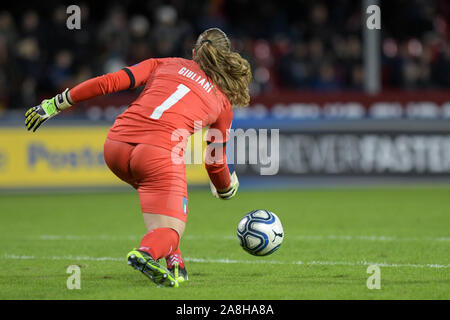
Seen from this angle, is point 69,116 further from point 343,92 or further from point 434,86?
point 434,86

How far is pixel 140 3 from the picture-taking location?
19.7 m

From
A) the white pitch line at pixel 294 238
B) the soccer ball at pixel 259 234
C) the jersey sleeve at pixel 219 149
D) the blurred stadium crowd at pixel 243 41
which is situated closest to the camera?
the jersey sleeve at pixel 219 149

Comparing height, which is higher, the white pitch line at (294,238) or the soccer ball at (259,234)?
the white pitch line at (294,238)

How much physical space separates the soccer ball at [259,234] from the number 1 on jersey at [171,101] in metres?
1.32

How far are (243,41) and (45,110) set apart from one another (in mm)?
13017

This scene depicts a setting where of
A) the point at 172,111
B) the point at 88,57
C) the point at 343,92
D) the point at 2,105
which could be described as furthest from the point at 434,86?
the point at 172,111

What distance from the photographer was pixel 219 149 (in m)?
6.50

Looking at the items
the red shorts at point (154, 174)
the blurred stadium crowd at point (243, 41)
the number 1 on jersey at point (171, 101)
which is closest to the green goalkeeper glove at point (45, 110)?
the red shorts at point (154, 174)

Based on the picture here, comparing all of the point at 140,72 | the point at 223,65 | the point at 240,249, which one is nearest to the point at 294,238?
the point at 240,249

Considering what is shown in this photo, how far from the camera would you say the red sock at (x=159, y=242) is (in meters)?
5.72

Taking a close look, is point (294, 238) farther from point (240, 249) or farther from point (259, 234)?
point (259, 234)

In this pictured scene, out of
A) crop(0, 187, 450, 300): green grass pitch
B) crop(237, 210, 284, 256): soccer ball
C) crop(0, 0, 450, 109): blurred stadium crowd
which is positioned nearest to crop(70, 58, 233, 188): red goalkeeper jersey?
crop(237, 210, 284, 256): soccer ball

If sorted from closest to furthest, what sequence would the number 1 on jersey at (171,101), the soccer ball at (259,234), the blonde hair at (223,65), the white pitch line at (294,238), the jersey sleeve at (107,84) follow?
the jersey sleeve at (107,84), the number 1 on jersey at (171,101), the blonde hair at (223,65), the soccer ball at (259,234), the white pitch line at (294,238)

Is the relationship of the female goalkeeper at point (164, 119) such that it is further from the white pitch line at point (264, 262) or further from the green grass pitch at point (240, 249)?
the white pitch line at point (264, 262)
